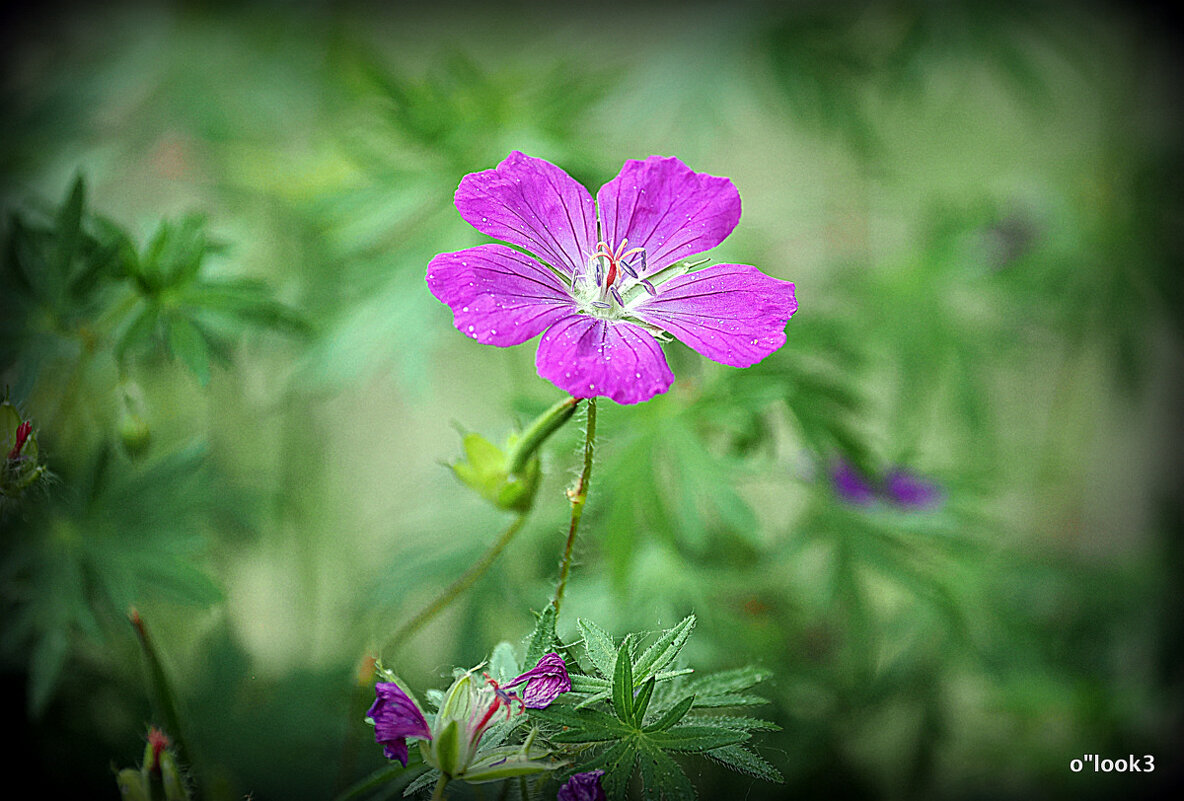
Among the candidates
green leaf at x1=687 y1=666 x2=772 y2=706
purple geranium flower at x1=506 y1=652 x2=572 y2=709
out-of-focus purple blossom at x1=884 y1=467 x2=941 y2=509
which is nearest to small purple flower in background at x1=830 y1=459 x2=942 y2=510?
out-of-focus purple blossom at x1=884 y1=467 x2=941 y2=509

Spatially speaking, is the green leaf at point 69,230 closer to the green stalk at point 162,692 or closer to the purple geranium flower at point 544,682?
the green stalk at point 162,692

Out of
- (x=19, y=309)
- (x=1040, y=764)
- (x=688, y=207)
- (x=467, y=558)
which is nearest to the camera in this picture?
(x=688, y=207)

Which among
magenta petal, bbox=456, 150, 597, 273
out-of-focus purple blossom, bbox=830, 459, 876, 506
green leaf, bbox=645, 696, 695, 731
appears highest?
magenta petal, bbox=456, 150, 597, 273

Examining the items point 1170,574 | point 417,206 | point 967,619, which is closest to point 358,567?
point 417,206

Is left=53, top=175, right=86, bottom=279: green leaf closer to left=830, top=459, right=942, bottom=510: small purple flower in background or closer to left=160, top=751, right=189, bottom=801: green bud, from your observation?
left=160, top=751, right=189, bottom=801: green bud

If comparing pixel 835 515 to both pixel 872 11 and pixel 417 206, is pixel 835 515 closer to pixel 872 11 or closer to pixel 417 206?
pixel 417 206

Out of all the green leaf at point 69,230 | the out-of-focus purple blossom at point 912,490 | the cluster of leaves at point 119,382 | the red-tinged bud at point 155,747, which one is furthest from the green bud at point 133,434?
the out-of-focus purple blossom at point 912,490

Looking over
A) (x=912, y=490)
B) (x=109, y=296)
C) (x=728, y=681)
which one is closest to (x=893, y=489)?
(x=912, y=490)
